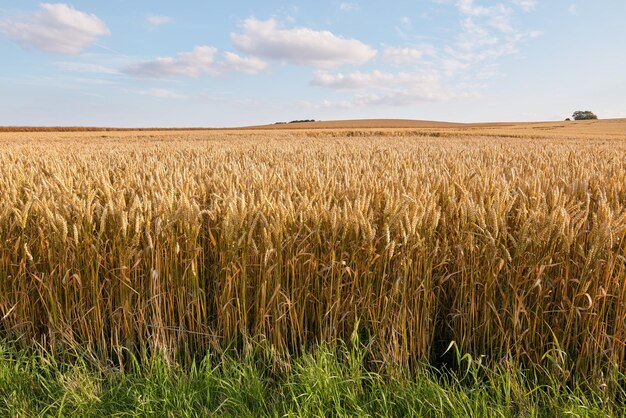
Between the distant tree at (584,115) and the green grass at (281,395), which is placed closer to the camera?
the green grass at (281,395)

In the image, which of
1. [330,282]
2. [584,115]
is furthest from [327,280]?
[584,115]

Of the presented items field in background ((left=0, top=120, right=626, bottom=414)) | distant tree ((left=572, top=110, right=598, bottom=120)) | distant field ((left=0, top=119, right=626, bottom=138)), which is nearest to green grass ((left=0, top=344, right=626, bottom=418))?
field in background ((left=0, top=120, right=626, bottom=414))

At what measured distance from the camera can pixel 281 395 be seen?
1.90 m

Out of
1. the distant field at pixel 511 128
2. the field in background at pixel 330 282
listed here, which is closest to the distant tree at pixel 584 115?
the distant field at pixel 511 128

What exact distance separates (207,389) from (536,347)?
5.21 ft

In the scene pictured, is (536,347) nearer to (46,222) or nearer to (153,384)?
(153,384)

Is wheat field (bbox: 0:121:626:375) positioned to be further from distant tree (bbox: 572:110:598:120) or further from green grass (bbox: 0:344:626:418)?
distant tree (bbox: 572:110:598:120)

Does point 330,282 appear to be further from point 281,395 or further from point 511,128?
point 511,128

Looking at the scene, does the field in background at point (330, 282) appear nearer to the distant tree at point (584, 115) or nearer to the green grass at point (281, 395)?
the green grass at point (281, 395)

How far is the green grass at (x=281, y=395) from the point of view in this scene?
178 cm

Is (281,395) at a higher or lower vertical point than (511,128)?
lower

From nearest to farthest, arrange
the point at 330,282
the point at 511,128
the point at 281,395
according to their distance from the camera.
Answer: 1. the point at 281,395
2. the point at 330,282
3. the point at 511,128

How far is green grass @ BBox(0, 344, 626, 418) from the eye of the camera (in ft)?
5.84

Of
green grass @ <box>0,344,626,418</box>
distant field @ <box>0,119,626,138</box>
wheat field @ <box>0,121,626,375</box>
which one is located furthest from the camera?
distant field @ <box>0,119,626,138</box>
